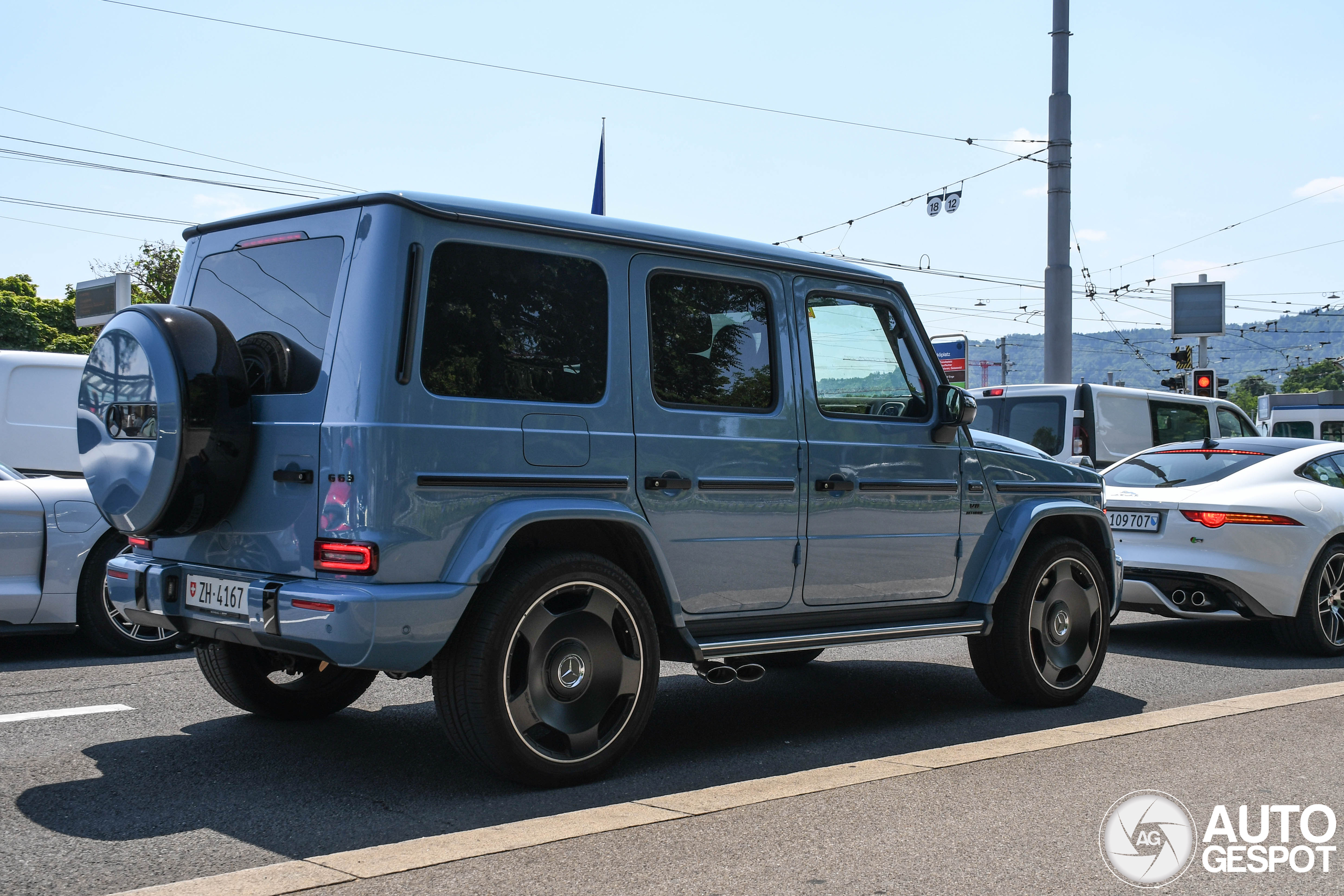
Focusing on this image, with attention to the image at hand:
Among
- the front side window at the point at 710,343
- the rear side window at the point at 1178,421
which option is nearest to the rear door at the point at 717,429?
the front side window at the point at 710,343

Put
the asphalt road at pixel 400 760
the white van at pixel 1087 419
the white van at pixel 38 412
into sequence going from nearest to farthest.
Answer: the asphalt road at pixel 400 760 < the white van at pixel 38 412 < the white van at pixel 1087 419

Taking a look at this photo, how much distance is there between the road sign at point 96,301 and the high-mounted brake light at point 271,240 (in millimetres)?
12155

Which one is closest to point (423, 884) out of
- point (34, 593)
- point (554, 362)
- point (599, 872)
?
point (599, 872)

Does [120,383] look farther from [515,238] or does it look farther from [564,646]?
[564,646]

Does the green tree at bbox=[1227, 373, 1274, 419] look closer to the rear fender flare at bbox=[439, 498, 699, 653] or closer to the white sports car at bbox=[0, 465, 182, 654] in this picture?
the white sports car at bbox=[0, 465, 182, 654]

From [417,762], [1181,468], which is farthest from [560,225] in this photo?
[1181,468]

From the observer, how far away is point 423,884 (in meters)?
3.45

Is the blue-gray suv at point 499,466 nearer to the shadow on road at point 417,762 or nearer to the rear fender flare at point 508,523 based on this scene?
the rear fender flare at point 508,523

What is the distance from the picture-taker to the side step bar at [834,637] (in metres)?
4.99

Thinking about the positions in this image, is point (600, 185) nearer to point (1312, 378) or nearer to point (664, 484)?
point (664, 484)

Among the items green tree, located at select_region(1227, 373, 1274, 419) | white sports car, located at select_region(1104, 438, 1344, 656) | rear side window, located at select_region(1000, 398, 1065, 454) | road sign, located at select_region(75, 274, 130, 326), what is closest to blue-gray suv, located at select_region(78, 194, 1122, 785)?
white sports car, located at select_region(1104, 438, 1344, 656)

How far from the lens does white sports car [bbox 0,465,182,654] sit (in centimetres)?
712

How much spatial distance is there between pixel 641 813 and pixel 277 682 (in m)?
2.37

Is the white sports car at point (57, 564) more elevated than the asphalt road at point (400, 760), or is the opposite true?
the white sports car at point (57, 564)
